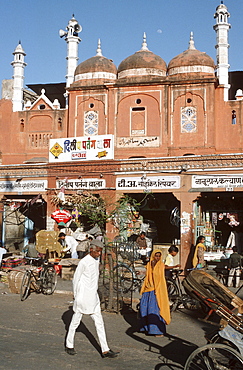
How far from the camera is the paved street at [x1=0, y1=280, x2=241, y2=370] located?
6141 millimetres

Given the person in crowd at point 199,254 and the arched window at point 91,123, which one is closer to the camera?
the person in crowd at point 199,254

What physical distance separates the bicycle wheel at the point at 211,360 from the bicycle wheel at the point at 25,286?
23.5 ft

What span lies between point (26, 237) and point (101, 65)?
9.96m

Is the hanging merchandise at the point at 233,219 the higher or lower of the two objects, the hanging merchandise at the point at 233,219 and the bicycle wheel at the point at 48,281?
the higher

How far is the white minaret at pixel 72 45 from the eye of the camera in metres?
27.2

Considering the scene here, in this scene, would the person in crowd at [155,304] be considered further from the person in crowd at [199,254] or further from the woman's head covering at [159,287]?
the person in crowd at [199,254]

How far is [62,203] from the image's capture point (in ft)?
61.8

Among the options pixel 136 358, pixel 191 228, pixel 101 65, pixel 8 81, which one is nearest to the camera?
Result: pixel 136 358

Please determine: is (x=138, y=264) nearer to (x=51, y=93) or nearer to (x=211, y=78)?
(x=211, y=78)

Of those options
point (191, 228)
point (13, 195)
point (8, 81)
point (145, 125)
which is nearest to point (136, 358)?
point (191, 228)

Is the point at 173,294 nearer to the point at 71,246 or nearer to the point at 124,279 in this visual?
the point at 124,279

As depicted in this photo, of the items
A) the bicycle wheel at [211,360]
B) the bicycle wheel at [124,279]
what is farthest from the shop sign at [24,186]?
the bicycle wheel at [211,360]

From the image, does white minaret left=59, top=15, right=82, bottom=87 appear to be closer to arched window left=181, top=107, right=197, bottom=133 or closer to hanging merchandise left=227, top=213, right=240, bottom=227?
arched window left=181, top=107, right=197, bottom=133

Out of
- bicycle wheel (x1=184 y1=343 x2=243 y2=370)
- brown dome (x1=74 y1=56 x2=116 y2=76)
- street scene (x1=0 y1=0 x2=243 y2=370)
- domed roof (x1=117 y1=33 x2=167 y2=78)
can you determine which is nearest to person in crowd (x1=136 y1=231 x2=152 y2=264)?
street scene (x1=0 y1=0 x2=243 y2=370)
